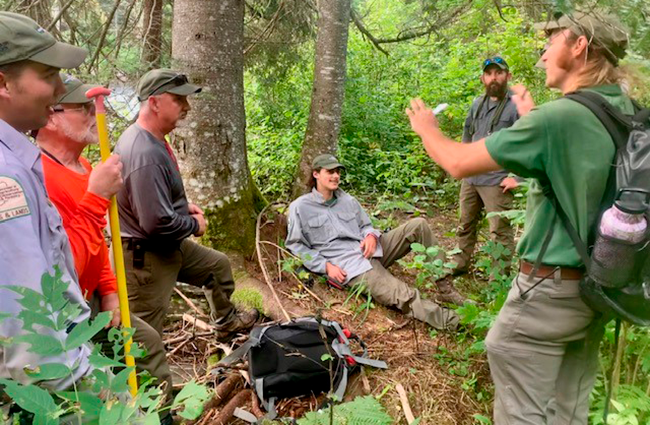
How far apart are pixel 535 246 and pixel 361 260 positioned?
255 cm

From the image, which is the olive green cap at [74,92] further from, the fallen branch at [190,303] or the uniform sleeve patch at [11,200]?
the fallen branch at [190,303]

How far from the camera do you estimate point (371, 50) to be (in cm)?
1108

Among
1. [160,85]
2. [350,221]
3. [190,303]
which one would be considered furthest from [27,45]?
[350,221]

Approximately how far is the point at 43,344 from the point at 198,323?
3.16 metres

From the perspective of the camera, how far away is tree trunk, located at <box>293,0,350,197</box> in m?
6.12

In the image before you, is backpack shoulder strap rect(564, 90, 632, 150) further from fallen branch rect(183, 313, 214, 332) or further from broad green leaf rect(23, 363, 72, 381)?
fallen branch rect(183, 313, 214, 332)

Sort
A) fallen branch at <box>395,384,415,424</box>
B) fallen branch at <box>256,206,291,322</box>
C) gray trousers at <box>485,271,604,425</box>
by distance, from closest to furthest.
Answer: gray trousers at <box>485,271,604,425</box>
fallen branch at <box>395,384,415,424</box>
fallen branch at <box>256,206,291,322</box>

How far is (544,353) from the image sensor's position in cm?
223

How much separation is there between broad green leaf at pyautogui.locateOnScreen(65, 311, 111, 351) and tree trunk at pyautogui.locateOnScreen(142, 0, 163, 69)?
411 cm

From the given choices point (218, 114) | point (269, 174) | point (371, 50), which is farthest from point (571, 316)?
point (371, 50)

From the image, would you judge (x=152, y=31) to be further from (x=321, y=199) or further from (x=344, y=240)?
(x=344, y=240)

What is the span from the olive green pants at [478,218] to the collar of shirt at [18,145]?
450 cm

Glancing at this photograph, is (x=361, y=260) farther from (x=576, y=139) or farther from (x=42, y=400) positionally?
(x=42, y=400)

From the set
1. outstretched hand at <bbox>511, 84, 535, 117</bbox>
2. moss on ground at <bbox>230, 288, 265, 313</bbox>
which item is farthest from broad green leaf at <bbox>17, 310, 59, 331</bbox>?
moss on ground at <bbox>230, 288, 265, 313</bbox>
